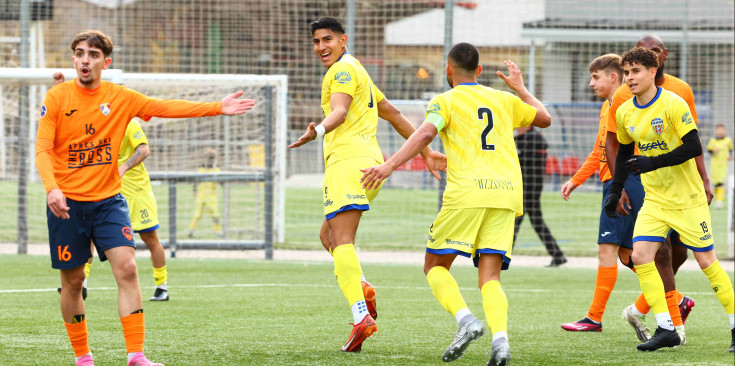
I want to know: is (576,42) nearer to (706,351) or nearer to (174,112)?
(706,351)

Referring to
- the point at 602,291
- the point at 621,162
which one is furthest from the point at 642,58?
the point at 602,291

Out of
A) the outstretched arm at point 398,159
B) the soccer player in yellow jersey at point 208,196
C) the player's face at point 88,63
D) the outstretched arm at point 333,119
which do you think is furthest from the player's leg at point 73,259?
the soccer player in yellow jersey at point 208,196

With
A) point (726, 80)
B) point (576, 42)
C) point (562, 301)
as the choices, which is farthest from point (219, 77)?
point (726, 80)

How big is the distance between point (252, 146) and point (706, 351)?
35.4 feet

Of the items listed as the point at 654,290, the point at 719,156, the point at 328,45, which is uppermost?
the point at 328,45

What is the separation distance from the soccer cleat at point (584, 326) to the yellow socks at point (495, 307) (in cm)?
206

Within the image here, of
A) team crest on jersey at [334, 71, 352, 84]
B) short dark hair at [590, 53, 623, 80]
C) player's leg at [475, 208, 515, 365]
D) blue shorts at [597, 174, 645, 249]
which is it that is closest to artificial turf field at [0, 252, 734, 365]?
player's leg at [475, 208, 515, 365]

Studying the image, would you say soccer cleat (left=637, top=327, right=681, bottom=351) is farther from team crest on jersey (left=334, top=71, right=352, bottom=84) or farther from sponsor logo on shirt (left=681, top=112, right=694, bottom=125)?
team crest on jersey (left=334, top=71, right=352, bottom=84)

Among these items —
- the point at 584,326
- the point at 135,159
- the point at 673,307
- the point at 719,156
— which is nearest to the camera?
the point at 673,307

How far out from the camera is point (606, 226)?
7363mm

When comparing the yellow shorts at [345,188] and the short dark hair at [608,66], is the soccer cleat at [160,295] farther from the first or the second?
the short dark hair at [608,66]

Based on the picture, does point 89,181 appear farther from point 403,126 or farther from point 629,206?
point 629,206

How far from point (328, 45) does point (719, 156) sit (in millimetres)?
17779

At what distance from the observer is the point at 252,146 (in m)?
16.1
